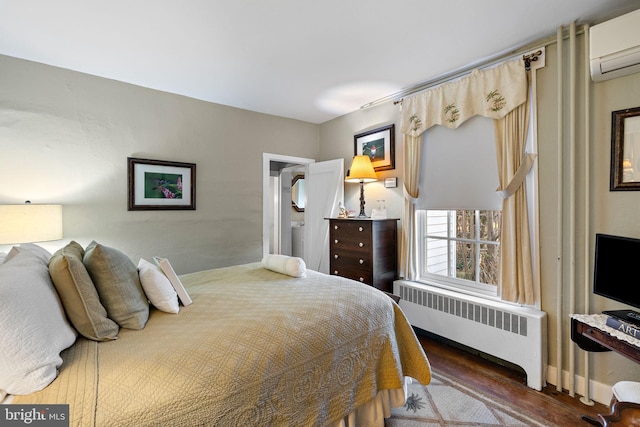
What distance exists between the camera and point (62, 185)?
2564mm

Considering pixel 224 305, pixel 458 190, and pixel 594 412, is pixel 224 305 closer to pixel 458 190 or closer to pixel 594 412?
pixel 458 190

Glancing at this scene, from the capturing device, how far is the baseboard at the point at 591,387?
6.29ft

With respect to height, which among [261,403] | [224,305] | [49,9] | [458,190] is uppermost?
[49,9]

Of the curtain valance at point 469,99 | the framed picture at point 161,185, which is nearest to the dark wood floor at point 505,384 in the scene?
the curtain valance at point 469,99

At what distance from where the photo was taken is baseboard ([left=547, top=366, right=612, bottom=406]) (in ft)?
6.29

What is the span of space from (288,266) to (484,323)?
1.68 m

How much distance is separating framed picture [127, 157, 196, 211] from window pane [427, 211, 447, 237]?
8.53ft

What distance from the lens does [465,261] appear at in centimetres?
279

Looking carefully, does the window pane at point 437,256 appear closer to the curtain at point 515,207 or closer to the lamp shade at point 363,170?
the curtain at point 515,207

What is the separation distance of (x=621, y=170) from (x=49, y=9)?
12.3 ft

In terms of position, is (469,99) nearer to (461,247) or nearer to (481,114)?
(481,114)

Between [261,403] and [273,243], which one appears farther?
[273,243]

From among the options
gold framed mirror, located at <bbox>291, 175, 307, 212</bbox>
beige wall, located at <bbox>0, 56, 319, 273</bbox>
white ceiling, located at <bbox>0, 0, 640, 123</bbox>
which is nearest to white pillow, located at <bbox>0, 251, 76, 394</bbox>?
white ceiling, located at <bbox>0, 0, 640, 123</bbox>

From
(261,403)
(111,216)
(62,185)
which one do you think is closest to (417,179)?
(261,403)
